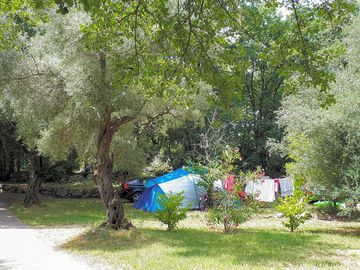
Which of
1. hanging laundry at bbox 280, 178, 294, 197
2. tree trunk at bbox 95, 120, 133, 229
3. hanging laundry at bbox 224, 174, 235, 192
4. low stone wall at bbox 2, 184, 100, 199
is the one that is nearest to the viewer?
tree trunk at bbox 95, 120, 133, 229

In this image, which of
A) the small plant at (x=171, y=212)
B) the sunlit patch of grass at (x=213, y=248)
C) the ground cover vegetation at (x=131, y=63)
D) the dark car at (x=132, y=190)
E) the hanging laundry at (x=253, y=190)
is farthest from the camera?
the dark car at (x=132, y=190)

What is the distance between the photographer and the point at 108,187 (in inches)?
474

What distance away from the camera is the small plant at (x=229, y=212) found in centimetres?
1155

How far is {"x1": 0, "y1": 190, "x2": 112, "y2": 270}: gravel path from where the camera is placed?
7.63 meters

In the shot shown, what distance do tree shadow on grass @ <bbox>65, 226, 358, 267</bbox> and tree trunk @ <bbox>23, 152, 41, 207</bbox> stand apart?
9427 millimetres

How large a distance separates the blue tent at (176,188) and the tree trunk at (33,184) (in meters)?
5.09

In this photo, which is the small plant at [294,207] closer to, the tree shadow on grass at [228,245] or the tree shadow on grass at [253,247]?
the tree shadow on grass at [228,245]

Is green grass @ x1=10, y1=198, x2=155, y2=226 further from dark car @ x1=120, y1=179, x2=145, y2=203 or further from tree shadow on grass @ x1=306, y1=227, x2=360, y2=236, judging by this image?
tree shadow on grass @ x1=306, y1=227, x2=360, y2=236

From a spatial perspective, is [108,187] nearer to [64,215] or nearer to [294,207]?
[294,207]

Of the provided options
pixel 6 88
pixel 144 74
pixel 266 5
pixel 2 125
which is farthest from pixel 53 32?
pixel 2 125

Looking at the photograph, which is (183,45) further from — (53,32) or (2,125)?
(2,125)

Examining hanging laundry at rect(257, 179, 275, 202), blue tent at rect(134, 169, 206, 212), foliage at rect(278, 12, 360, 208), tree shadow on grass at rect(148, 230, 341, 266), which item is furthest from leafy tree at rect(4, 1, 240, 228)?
hanging laundry at rect(257, 179, 275, 202)

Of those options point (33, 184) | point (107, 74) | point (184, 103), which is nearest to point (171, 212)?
point (184, 103)

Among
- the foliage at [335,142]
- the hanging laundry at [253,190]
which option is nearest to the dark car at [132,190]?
the hanging laundry at [253,190]
